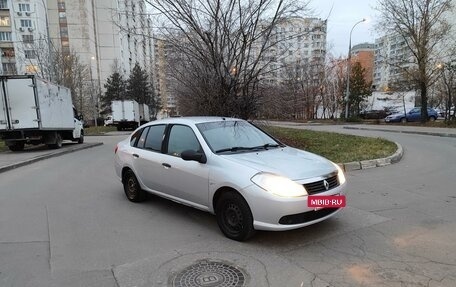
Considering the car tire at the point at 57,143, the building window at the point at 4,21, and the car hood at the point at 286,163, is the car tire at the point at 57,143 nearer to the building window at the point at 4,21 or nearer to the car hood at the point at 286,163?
the car hood at the point at 286,163

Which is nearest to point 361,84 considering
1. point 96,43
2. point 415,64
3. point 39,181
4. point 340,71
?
point 340,71

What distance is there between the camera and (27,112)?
15.1 meters

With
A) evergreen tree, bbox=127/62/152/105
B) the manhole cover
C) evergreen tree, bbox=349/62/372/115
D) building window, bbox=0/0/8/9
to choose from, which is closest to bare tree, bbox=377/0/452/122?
evergreen tree, bbox=349/62/372/115

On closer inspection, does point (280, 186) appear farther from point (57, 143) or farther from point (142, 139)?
point (57, 143)

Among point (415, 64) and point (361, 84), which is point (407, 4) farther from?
point (361, 84)

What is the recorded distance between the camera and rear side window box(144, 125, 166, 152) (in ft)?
19.7

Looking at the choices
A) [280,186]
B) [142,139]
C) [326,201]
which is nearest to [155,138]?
[142,139]

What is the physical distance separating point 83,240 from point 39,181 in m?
5.03

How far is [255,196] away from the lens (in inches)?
165

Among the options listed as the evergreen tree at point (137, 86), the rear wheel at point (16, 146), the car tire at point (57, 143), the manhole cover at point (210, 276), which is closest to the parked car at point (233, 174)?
the manhole cover at point (210, 276)

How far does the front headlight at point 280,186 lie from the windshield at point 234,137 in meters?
1.01

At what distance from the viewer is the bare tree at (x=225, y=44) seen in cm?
1222

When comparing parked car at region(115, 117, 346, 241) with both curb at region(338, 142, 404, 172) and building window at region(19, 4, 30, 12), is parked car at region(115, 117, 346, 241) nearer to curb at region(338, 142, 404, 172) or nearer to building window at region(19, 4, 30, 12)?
curb at region(338, 142, 404, 172)

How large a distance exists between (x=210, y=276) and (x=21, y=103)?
14.5 meters
